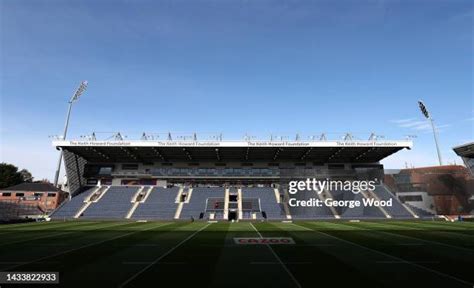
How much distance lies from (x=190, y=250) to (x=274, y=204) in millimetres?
41758

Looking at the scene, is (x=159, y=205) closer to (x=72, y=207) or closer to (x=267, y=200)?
(x=72, y=207)

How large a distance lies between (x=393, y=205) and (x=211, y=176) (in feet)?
110

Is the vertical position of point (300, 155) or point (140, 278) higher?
point (300, 155)

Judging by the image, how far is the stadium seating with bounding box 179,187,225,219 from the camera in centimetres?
5260

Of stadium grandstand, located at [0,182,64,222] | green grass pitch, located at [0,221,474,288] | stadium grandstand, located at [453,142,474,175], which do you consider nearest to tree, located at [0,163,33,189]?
stadium grandstand, located at [0,182,64,222]

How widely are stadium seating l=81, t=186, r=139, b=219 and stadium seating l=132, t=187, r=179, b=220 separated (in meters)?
2.53

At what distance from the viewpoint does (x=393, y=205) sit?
55.4 m

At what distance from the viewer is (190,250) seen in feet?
52.2

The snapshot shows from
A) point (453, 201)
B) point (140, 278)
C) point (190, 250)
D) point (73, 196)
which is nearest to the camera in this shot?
point (140, 278)

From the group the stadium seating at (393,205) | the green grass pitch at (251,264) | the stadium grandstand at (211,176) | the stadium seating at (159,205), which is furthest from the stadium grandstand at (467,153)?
the stadium seating at (159,205)

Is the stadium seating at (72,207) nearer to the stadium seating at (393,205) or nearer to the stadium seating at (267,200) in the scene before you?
the stadium seating at (267,200)

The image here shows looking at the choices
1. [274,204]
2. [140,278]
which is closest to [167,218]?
[274,204]

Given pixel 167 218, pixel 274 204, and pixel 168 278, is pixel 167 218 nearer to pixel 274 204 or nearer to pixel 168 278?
pixel 274 204

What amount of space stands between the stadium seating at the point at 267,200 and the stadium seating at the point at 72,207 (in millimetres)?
28645
